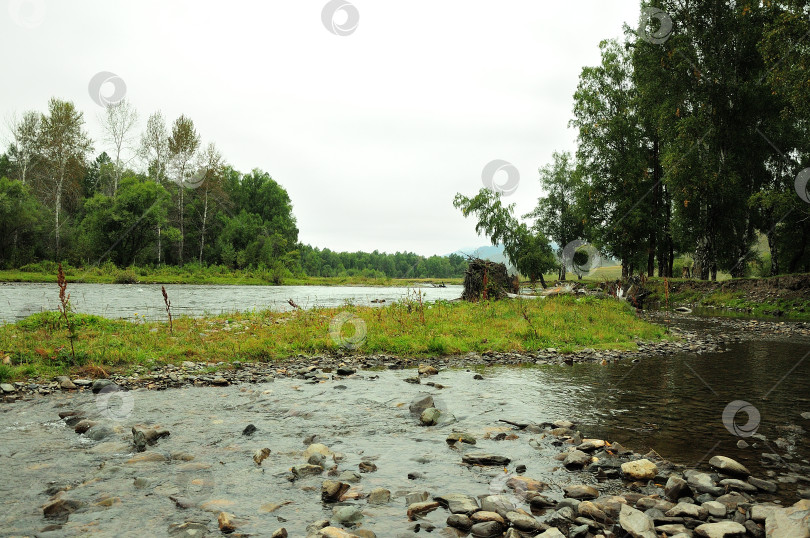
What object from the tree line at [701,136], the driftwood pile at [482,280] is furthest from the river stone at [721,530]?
the tree line at [701,136]

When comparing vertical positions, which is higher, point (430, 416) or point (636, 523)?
point (636, 523)

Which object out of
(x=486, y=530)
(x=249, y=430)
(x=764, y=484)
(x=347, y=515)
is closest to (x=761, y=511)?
(x=764, y=484)

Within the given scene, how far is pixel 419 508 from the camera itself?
13.0ft

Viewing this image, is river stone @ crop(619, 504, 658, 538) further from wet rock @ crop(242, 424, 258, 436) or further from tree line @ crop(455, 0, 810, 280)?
tree line @ crop(455, 0, 810, 280)

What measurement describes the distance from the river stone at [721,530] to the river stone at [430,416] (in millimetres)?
3686

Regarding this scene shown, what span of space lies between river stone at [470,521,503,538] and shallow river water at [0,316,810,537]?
1.01 feet

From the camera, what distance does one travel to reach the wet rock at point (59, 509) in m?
3.83

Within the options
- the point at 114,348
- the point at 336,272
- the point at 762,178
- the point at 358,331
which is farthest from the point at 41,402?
the point at 336,272

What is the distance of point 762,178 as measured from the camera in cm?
3950

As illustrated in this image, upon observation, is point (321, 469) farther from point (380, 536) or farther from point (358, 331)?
point (358, 331)

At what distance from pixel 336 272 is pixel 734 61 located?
133723 millimetres

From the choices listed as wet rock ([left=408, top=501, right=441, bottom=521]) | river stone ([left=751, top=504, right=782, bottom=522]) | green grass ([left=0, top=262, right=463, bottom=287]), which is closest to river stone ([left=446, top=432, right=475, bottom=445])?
wet rock ([left=408, top=501, right=441, bottom=521])

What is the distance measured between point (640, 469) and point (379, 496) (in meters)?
2.77

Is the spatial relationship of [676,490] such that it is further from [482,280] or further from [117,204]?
[117,204]
